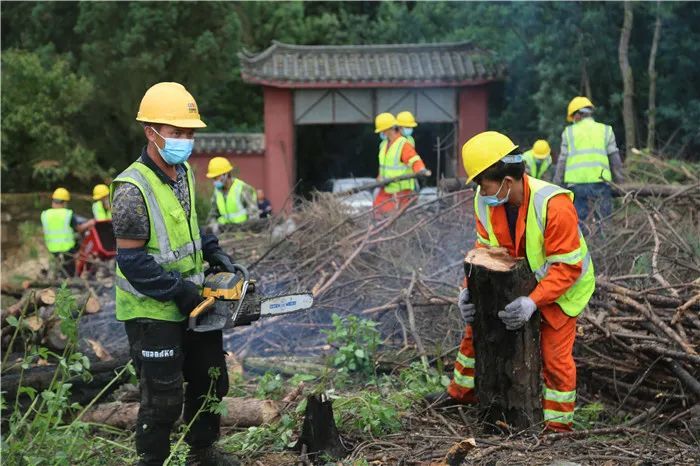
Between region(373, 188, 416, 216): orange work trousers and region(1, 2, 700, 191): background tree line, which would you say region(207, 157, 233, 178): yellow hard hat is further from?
region(1, 2, 700, 191): background tree line

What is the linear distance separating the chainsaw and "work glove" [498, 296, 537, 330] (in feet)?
3.30

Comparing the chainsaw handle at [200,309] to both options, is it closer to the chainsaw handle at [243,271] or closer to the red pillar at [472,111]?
the chainsaw handle at [243,271]

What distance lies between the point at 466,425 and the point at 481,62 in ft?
42.7

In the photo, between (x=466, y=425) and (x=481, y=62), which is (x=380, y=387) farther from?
(x=481, y=62)

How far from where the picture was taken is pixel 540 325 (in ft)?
14.9

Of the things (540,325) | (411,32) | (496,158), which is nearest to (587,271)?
(540,325)

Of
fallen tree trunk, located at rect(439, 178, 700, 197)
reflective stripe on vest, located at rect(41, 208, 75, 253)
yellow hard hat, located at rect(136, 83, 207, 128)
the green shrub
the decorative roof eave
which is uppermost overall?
the decorative roof eave

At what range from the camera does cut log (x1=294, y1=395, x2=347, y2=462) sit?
4320 millimetres

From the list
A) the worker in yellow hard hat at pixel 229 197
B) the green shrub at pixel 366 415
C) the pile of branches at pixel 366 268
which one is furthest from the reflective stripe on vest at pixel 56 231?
the green shrub at pixel 366 415

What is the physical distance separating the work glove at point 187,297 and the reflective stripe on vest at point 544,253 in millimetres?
1562

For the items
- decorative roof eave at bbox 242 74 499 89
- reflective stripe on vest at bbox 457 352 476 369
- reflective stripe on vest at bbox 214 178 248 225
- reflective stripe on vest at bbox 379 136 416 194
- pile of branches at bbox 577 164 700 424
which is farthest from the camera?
decorative roof eave at bbox 242 74 499 89

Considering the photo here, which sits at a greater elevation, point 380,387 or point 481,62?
point 481,62

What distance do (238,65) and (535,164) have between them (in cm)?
1006

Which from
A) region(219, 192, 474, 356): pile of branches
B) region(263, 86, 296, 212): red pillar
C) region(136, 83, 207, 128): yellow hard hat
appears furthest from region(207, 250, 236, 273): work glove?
region(263, 86, 296, 212): red pillar
